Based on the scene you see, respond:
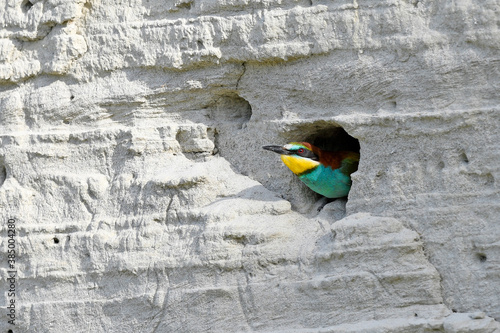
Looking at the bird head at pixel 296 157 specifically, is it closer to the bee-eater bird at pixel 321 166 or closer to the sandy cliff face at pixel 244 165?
the bee-eater bird at pixel 321 166

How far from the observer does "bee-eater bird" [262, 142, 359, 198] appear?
3723 millimetres

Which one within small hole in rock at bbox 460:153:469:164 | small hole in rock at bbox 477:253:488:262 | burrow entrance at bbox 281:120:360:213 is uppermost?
burrow entrance at bbox 281:120:360:213

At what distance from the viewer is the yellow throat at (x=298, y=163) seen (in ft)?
12.2

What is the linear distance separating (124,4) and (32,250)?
50.0 inches

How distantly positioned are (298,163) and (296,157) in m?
0.03

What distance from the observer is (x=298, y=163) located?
146 inches

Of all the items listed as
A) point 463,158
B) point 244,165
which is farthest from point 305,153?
point 463,158

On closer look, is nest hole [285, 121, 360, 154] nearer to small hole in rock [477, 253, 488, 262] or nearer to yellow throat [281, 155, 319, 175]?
yellow throat [281, 155, 319, 175]

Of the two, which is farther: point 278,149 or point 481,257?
point 278,149

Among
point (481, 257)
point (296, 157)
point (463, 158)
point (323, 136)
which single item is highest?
point (323, 136)

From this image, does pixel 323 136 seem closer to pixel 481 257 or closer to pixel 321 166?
pixel 321 166

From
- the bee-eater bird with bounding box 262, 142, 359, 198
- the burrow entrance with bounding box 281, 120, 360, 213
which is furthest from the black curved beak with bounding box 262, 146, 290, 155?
the burrow entrance with bounding box 281, 120, 360, 213

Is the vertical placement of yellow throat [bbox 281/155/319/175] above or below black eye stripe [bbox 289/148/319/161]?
below

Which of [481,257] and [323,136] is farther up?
[323,136]
